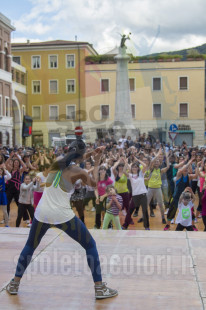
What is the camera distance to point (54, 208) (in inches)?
177

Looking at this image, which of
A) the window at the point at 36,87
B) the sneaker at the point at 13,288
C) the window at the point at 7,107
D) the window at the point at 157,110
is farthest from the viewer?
the window at the point at 36,87

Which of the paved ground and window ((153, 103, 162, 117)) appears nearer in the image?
the paved ground

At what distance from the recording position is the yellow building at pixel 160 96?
50688 millimetres

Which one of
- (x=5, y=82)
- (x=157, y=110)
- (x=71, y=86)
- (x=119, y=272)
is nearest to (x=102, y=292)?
(x=119, y=272)

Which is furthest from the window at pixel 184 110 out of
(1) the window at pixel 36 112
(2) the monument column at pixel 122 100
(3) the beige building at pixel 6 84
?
(2) the monument column at pixel 122 100

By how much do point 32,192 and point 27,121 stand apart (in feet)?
58.6

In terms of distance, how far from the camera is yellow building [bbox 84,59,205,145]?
50688 millimetres

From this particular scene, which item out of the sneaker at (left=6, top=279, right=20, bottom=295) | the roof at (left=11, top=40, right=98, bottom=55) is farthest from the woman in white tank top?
the roof at (left=11, top=40, right=98, bottom=55)

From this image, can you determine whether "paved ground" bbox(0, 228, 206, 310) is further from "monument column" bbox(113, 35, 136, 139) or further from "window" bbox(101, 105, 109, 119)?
"window" bbox(101, 105, 109, 119)

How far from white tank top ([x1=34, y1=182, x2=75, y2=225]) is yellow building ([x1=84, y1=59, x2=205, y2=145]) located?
149 feet

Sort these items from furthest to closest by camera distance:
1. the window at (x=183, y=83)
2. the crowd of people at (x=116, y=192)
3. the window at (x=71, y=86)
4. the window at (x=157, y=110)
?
the window at (x=71, y=86), the window at (x=157, y=110), the window at (x=183, y=83), the crowd of people at (x=116, y=192)

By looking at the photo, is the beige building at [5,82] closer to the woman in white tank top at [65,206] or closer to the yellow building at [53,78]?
the yellow building at [53,78]

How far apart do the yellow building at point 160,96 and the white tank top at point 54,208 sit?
45351 millimetres

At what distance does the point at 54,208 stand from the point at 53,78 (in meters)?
50.7
